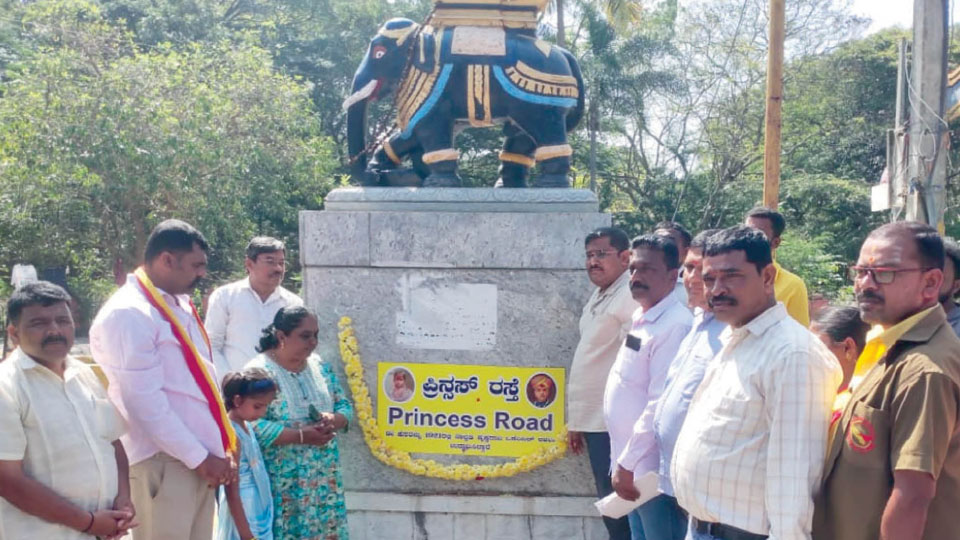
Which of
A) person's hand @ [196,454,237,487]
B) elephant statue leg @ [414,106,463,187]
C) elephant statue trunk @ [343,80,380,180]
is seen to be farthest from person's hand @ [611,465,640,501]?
elephant statue trunk @ [343,80,380,180]

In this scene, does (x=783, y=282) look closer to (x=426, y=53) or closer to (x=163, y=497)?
(x=426, y=53)

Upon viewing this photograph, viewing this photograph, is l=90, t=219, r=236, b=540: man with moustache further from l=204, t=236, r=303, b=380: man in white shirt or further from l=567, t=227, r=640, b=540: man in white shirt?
l=567, t=227, r=640, b=540: man in white shirt

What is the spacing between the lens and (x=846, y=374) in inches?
129

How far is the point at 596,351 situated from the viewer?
4.16 meters

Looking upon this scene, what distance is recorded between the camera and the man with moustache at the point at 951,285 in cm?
302

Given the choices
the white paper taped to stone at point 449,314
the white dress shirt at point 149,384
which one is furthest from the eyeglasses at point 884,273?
the white paper taped to stone at point 449,314

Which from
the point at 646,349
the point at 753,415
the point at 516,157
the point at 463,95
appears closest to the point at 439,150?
the point at 463,95

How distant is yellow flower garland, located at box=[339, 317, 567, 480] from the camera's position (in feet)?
15.3

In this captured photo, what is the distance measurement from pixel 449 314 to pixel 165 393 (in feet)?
5.38

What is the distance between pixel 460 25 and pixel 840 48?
59.8 ft

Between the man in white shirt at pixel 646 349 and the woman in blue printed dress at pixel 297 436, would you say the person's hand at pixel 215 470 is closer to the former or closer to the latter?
the woman in blue printed dress at pixel 297 436

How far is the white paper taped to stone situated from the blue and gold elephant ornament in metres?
0.60

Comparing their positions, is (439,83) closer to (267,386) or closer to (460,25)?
(460,25)

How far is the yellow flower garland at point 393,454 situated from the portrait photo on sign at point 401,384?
0.46ft
